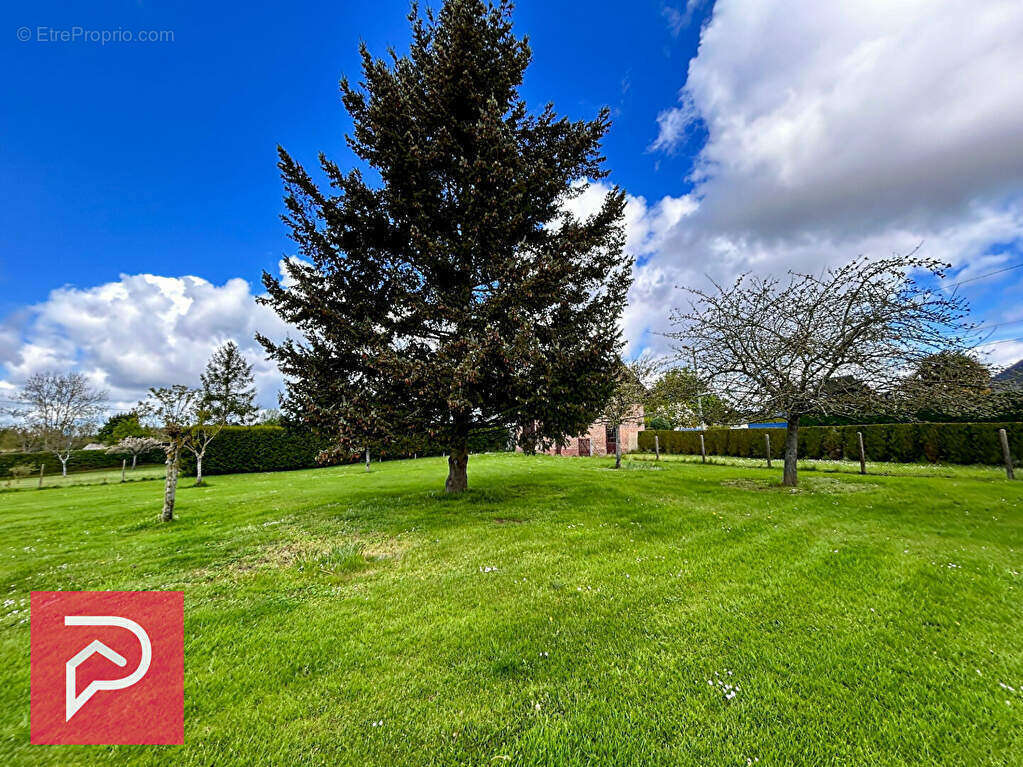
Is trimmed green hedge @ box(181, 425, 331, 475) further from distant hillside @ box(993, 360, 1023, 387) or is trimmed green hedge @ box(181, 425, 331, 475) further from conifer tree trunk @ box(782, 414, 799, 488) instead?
distant hillside @ box(993, 360, 1023, 387)

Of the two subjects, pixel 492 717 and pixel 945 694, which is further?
pixel 945 694

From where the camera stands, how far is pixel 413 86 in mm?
9055

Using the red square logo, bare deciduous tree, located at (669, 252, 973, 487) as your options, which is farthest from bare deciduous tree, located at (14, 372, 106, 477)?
bare deciduous tree, located at (669, 252, 973, 487)

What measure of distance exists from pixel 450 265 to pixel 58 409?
3920 centimetres

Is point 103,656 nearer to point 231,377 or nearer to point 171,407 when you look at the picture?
point 171,407

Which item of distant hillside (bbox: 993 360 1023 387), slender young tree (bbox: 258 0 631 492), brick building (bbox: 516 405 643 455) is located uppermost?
slender young tree (bbox: 258 0 631 492)

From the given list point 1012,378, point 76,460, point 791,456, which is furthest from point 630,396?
point 76,460

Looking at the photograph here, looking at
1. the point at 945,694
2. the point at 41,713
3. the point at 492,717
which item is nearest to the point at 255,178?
the point at 41,713

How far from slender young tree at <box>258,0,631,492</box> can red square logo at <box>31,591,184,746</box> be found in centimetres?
355

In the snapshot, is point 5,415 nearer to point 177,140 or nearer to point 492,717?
point 177,140

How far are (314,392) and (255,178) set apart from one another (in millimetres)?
9351

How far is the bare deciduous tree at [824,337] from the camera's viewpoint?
29.1ft

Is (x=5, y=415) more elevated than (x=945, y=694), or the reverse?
(x=5, y=415)

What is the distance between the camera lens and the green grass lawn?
7.15ft
